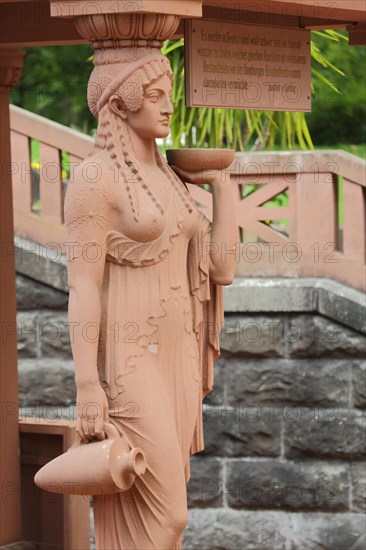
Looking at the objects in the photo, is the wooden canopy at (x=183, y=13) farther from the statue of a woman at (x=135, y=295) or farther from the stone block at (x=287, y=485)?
the stone block at (x=287, y=485)

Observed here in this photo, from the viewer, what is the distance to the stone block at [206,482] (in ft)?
35.4

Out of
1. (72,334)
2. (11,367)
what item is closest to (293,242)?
(11,367)

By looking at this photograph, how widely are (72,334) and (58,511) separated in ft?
9.01

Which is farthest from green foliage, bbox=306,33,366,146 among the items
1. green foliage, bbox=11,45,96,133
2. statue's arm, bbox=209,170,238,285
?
statue's arm, bbox=209,170,238,285

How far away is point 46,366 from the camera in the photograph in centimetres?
1095

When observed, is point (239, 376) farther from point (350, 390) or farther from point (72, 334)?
point (72, 334)

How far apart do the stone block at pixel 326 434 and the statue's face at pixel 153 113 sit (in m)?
4.42

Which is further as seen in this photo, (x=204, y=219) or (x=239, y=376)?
(x=239, y=376)

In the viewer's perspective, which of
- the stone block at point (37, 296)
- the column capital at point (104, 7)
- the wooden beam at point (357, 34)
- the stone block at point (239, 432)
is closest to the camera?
the column capital at point (104, 7)

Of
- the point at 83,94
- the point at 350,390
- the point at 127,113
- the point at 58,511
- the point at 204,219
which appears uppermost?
the point at 83,94

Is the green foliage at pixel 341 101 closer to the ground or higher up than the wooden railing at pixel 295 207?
higher up

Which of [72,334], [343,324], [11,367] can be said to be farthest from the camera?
[343,324]

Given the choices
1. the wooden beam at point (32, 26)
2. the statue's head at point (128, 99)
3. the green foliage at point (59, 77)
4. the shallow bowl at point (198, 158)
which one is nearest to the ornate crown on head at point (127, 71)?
the statue's head at point (128, 99)

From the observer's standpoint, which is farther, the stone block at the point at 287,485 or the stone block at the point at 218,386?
the stone block at the point at 218,386
